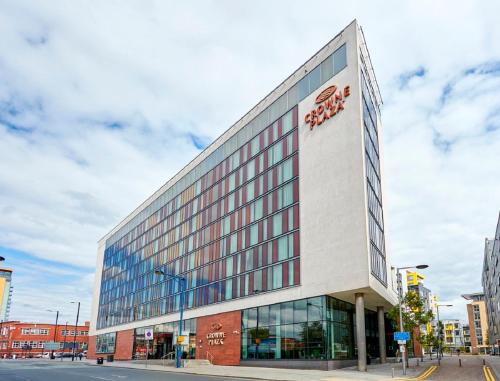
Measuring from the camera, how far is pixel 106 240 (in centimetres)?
10419

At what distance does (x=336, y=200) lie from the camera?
4041 cm

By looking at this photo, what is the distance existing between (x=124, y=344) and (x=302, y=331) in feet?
165

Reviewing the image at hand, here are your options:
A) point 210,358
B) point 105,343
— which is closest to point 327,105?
point 210,358

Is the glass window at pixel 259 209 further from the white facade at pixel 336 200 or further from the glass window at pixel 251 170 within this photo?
the white facade at pixel 336 200

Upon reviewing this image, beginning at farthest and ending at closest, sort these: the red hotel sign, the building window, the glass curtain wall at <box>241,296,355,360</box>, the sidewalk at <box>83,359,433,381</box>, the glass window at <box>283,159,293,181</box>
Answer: the building window → the glass window at <box>283,159,293,181</box> → the red hotel sign → the glass curtain wall at <box>241,296,355,360</box> → the sidewalk at <box>83,359,433,381</box>

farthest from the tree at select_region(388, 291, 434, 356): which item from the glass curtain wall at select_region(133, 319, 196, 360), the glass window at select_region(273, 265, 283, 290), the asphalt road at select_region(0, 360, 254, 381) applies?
the glass curtain wall at select_region(133, 319, 196, 360)

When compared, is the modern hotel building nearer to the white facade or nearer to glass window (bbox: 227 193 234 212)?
the white facade

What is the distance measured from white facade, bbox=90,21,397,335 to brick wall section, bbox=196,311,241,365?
4.43 m

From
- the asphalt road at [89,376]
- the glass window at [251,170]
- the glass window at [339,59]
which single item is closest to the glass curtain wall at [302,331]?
the asphalt road at [89,376]

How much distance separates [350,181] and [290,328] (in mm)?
14476

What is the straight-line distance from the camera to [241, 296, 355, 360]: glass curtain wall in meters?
38.9

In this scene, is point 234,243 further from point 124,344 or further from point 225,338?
point 124,344

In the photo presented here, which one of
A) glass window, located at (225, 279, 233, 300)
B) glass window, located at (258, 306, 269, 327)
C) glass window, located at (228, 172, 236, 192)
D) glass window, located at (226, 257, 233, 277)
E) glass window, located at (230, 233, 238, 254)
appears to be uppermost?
glass window, located at (228, 172, 236, 192)

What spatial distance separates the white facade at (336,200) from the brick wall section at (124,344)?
128ft
